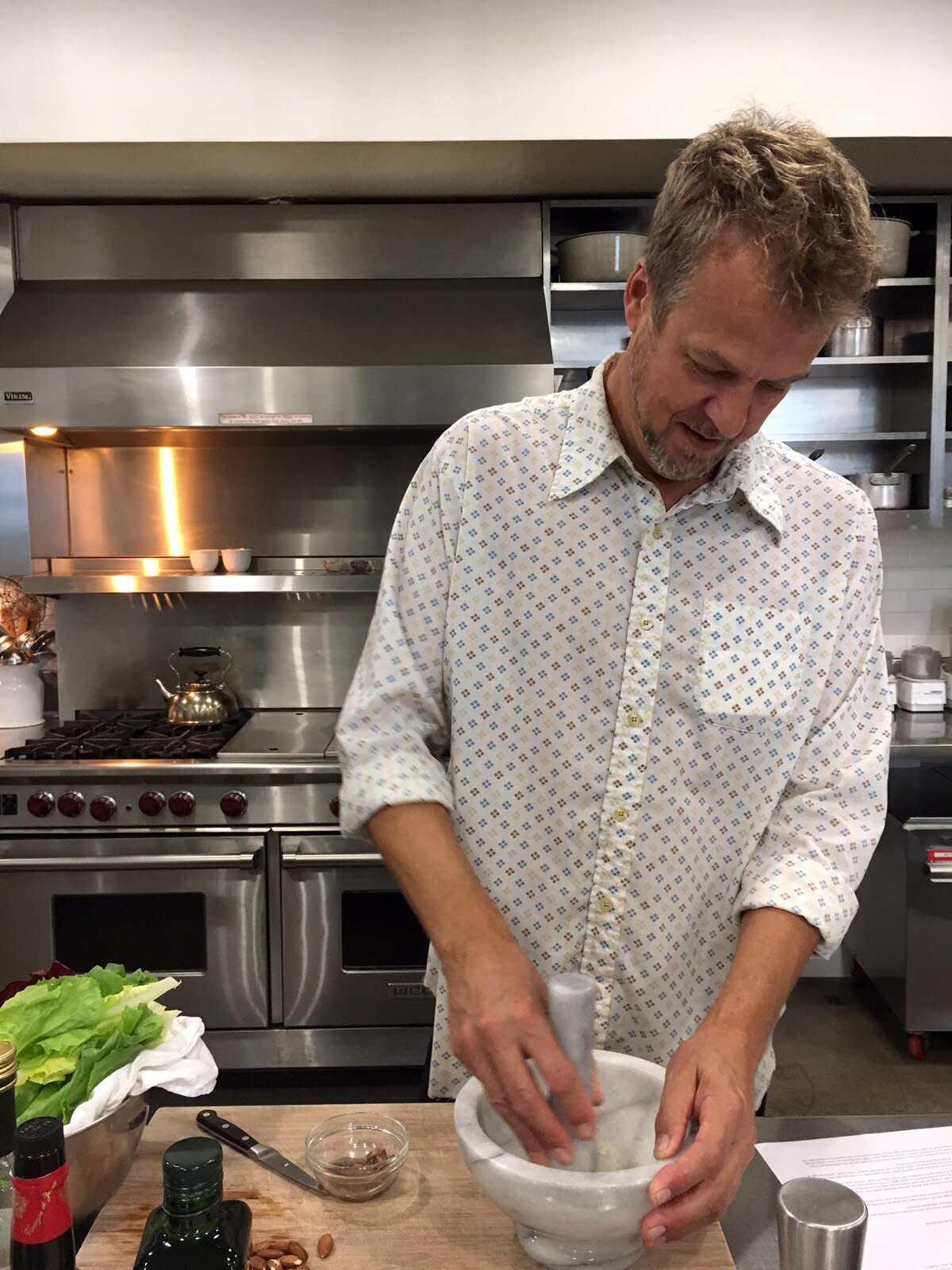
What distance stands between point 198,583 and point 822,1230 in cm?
263

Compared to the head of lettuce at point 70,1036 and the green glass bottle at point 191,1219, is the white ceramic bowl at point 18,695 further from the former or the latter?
the green glass bottle at point 191,1219

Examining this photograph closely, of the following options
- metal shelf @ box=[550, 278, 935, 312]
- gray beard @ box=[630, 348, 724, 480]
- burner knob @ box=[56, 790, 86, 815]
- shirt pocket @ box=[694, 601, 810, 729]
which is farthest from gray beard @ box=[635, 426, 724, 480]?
burner knob @ box=[56, 790, 86, 815]

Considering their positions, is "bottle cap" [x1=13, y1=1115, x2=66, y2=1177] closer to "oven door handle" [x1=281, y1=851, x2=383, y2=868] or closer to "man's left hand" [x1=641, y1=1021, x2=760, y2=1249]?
"man's left hand" [x1=641, y1=1021, x2=760, y2=1249]

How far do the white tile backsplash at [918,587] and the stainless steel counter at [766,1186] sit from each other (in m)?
2.61

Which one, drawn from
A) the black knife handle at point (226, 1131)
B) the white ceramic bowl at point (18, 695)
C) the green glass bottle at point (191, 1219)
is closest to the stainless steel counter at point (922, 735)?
the black knife handle at point (226, 1131)

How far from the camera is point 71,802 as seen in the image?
8.87 feet

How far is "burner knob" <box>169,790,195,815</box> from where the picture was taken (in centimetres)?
271

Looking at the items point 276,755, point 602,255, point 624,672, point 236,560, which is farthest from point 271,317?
point 624,672

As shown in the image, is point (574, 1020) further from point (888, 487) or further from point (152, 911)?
point (888, 487)

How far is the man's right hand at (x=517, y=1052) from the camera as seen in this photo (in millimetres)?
800

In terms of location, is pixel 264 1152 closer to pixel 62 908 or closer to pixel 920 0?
pixel 62 908

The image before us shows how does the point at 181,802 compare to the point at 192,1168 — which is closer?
the point at 192,1168

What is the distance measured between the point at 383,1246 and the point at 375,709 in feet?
1.67

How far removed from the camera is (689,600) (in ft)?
3.90
